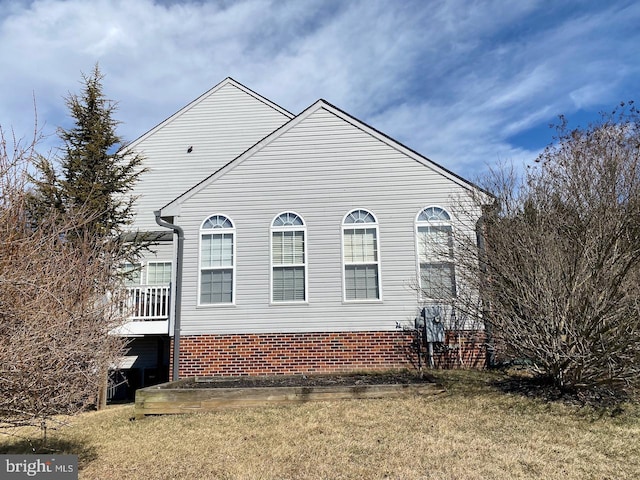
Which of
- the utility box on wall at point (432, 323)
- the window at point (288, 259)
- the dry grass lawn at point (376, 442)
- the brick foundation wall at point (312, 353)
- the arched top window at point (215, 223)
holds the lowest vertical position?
the dry grass lawn at point (376, 442)

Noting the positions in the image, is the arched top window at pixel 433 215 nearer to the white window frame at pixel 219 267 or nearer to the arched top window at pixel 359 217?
the arched top window at pixel 359 217

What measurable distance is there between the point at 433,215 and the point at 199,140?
9155 mm

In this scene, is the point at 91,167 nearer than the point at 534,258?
No

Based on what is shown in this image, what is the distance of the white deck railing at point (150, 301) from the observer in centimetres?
1165

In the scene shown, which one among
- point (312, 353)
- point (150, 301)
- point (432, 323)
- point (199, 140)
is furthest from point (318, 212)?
point (199, 140)

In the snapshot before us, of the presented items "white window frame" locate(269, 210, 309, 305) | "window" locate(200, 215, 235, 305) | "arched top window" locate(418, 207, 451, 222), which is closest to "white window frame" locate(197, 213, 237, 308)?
"window" locate(200, 215, 235, 305)

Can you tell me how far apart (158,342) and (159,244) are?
10.3 feet

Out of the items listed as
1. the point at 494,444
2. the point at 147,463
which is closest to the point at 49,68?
the point at 147,463

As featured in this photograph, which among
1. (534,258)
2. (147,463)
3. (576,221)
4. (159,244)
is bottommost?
(147,463)

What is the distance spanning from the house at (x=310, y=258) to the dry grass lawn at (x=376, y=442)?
300cm

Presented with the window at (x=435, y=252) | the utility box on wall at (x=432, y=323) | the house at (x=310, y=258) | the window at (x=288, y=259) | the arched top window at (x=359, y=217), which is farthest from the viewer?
the arched top window at (x=359, y=217)

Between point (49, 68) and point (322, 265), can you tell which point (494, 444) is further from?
point (49, 68)

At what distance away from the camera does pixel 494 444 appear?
18.2 ft

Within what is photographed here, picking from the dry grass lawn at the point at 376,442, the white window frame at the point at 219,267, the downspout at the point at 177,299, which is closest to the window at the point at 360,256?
the white window frame at the point at 219,267
